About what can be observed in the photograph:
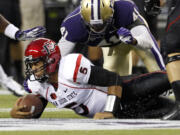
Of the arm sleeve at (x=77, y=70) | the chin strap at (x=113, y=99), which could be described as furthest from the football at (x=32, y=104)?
the chin strap at (x=113, y=99)

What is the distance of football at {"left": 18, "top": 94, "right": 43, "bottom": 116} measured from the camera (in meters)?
6.17

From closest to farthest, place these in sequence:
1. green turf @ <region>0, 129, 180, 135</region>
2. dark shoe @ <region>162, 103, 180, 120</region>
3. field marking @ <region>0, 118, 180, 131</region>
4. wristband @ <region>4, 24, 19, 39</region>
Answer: green turf @ <region>0, 129, 180, 135</region>, field marking @ <region>0, 118, 180, 131</region>, dark shoe @ <region>162, 103, 180, 120</region>, wristband @ <region>4, 24, 19, 39</region>

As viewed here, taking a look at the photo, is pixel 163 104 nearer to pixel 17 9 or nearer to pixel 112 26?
pixel 112 26

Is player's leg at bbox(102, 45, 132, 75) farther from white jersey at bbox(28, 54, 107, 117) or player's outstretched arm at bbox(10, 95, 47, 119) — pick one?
player's outstretched arm at bbox(10, 95, 47, 119)

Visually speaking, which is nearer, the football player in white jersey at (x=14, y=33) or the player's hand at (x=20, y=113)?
the player's hand at (x=20, y=113)

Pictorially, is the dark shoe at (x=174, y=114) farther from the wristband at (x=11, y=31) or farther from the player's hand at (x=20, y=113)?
the wristband at (x=11, y=31)

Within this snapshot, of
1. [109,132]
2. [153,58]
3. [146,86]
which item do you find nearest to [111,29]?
[153,58]

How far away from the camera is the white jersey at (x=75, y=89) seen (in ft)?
20.1

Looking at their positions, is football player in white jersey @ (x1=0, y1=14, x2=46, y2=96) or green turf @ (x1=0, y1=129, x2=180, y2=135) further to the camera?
football player in white jersey @ (x1=0, y1=14, x2=46, y2=96)

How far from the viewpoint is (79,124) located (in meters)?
5.66

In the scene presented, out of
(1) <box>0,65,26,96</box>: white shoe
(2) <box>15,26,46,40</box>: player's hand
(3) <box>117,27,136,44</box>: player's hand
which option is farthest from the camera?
(1) <box>0,65,26,96</box>: white shoe

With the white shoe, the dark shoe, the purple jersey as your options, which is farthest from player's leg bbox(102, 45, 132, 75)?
A: the dark shoe

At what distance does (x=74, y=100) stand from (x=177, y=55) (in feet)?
3.19

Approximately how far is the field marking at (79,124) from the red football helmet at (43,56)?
470mm
